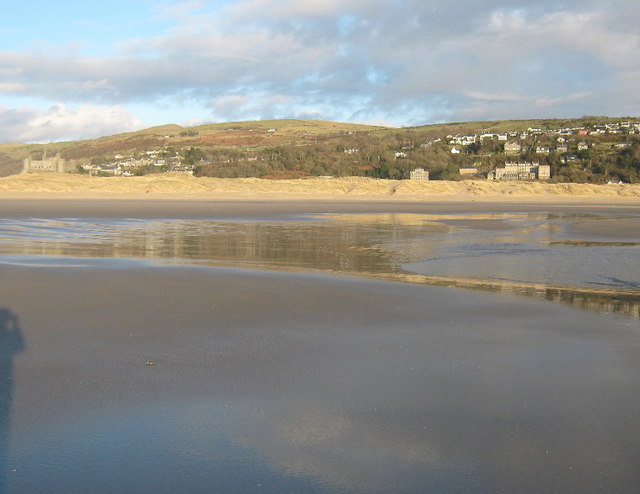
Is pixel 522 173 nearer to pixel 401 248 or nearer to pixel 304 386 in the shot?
pixel 401 248

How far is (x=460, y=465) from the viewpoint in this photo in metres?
3.71

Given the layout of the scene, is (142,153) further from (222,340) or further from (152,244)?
(222,340)

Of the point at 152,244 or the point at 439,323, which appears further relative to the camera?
the point at 152,244

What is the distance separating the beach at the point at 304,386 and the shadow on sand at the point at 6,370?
0.02 m

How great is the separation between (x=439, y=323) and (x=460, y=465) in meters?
3.63

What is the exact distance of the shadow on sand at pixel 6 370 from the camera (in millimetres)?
3701

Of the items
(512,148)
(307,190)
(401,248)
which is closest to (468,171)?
(512,148)

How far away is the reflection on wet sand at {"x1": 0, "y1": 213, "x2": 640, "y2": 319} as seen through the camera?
1018 cm

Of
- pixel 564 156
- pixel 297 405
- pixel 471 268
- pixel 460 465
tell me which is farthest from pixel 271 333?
pixel 564 156

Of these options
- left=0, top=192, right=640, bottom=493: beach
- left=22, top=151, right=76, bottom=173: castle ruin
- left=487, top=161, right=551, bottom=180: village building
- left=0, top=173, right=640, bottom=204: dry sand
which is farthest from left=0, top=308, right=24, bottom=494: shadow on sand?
left=22, top=151, right=76, bottom=173: castle ruin

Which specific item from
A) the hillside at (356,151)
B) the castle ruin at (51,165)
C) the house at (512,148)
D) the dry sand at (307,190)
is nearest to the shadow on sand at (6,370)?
the dry sand at (307,190)

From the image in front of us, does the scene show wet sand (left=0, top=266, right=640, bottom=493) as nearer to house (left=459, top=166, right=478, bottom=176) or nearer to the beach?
the beach

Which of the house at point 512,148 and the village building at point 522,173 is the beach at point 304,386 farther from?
the house at point 512,148

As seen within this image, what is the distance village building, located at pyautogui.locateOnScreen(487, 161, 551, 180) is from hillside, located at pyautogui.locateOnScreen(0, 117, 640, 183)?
105cm
